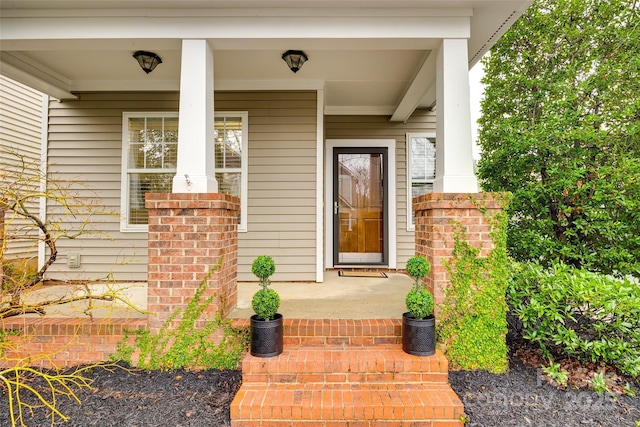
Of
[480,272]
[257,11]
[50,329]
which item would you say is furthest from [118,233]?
[480,272]

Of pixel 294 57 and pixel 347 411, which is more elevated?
pixel 294 57

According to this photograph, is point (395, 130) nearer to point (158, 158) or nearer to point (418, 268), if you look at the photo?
point (418, 268)

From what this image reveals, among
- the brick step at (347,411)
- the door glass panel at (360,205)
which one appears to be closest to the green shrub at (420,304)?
the brick step at (347,411)

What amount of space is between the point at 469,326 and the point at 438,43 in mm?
2380

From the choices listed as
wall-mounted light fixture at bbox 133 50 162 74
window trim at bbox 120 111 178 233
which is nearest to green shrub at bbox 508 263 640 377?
wall-mounted light fixture at bbox 133 50 162 74

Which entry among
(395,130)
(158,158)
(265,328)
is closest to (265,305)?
(265,328)

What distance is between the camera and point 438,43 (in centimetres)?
288

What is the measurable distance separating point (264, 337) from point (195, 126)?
1749mm

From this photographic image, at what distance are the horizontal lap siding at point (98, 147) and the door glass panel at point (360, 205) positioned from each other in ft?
8.73

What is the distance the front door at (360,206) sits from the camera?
17.2 feet

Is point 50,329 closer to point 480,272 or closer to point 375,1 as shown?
point 480,272

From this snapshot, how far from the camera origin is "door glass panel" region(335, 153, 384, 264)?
5.26m

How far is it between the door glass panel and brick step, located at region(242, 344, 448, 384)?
9.64ft

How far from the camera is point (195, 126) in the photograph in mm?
2707
